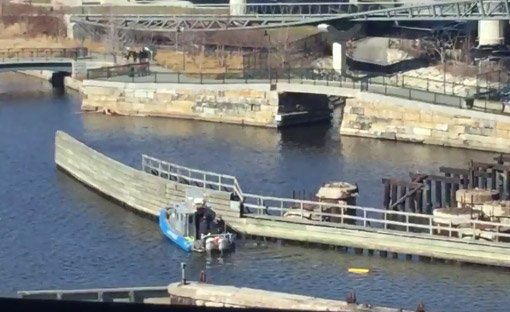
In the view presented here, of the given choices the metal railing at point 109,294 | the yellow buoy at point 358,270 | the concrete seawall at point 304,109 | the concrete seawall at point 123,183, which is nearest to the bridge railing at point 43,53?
the concrete seawall at point 304,109

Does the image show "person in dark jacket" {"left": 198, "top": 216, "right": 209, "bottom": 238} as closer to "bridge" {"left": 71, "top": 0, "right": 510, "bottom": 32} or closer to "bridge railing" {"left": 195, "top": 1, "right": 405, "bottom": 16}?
"bridge" {"left": 71, "top": 0, "right": 510, "bottom": 32}

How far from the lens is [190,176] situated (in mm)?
19578

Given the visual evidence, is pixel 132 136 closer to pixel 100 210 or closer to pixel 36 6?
pixel 100 210

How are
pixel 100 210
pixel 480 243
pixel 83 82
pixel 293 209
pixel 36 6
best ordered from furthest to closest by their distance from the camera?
pixel 36 6 → pixel 83 82 → pixel 100 210 → pixel 293 209 → pixel 480 243

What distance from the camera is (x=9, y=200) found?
20.3 metres

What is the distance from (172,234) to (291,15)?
2000 cm

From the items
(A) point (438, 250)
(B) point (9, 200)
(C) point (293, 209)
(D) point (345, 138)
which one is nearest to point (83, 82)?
(D) point (345, 138)

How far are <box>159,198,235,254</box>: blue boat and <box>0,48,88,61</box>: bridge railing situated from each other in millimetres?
21425

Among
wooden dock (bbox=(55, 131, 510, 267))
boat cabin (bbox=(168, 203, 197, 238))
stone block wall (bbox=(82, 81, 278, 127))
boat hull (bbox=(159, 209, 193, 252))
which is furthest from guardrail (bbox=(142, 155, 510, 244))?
stone block wall (bbox=(82, 81, 278, 127))

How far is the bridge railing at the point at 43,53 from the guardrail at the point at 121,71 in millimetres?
3890

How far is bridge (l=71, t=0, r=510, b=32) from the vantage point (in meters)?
32.5

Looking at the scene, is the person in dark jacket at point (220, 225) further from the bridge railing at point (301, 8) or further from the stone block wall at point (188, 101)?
the bridge railing at point (301, 8)

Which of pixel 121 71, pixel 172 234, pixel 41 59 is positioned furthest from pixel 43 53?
pixel 172 234

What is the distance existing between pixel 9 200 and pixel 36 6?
2902cm
